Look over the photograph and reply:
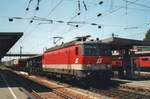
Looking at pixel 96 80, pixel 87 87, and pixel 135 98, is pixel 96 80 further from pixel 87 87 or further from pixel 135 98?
pixel 135 98

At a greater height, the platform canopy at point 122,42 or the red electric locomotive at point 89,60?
the platform canopy at point 122,42

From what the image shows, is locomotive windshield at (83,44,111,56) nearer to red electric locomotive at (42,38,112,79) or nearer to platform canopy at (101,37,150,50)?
red electric locomotive at (42,38,112,79)

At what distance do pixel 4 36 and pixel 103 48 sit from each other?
13167 millimetres

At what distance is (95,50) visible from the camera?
2134 cm

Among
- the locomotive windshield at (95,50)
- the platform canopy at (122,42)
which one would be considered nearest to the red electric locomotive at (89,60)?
the locomotive windshield at (95,50)

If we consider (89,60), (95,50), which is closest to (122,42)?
(95,50)

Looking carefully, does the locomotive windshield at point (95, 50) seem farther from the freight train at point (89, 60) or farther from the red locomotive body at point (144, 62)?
the red locomotive body at point (144, 62)

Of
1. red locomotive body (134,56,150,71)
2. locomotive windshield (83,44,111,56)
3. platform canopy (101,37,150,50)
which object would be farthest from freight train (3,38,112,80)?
red locomotive body (134,56,150,71)

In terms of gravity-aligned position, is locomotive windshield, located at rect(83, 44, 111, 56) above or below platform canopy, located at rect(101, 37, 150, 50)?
below

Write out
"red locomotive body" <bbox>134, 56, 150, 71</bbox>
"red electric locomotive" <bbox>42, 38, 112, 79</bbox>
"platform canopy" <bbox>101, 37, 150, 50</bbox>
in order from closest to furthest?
"red electric locomotive" <bbox>42, 38, 112, 79</bbox>
"platform canopy" <bbox>101, 37, 150, 50</bbox>
"red locomotive body" <bbox>134, 56, 150, 71</bbox>

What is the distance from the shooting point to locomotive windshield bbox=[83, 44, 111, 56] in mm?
21031

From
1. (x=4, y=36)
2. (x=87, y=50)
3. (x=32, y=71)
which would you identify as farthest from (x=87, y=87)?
(x=32, y=71)

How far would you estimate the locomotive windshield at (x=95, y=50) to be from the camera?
828 inches

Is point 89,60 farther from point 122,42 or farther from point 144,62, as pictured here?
point 144,62
